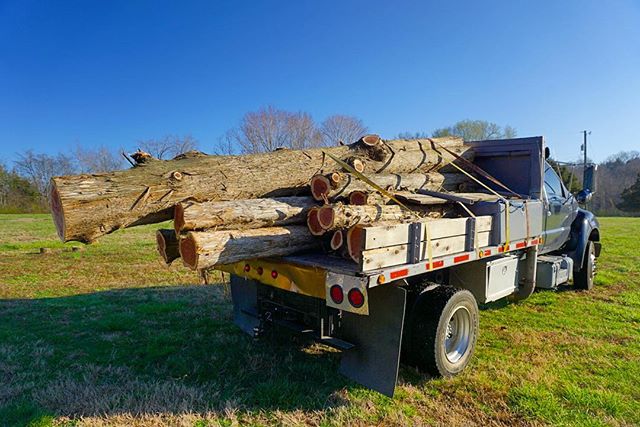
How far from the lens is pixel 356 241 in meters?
3.21

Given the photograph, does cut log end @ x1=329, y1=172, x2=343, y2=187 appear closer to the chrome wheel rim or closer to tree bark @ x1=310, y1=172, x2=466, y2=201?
tree bark @ x1=310, y1=172, x2=466, y2=201

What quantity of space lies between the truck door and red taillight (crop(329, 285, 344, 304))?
14.3 feet

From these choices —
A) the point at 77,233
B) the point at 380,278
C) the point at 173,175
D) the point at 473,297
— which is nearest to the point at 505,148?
the point at 473,297

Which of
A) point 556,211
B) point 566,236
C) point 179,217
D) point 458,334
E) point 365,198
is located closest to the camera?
point 179,217

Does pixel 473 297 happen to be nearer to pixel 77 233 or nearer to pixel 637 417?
pixel 637 417

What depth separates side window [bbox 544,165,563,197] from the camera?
664 centimetres

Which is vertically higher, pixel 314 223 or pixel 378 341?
pixel 314 223

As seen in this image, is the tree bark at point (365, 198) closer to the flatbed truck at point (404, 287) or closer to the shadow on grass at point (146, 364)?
the flatbed truck at point (404, 287)

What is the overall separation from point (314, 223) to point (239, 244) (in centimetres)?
75

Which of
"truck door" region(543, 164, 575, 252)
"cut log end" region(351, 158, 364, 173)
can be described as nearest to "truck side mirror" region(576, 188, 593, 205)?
"truck door" region(543, 164, 575, 252)

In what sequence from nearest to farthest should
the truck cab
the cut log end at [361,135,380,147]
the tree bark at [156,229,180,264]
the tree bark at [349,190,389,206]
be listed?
1. the tree bark at [156,229,180,264]
2. the tree bark at [349,190,389,206]
3. the cut log end at [361,135,380,147]
4. the truck cab

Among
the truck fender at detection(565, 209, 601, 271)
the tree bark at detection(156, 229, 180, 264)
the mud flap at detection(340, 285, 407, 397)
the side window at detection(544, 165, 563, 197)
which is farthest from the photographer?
the truck fender at detection(565, 209, 601, 271)

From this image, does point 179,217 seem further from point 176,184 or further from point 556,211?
point 556,211

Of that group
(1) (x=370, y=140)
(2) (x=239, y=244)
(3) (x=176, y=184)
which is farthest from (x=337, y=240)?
(1) (x=370, y=140)
